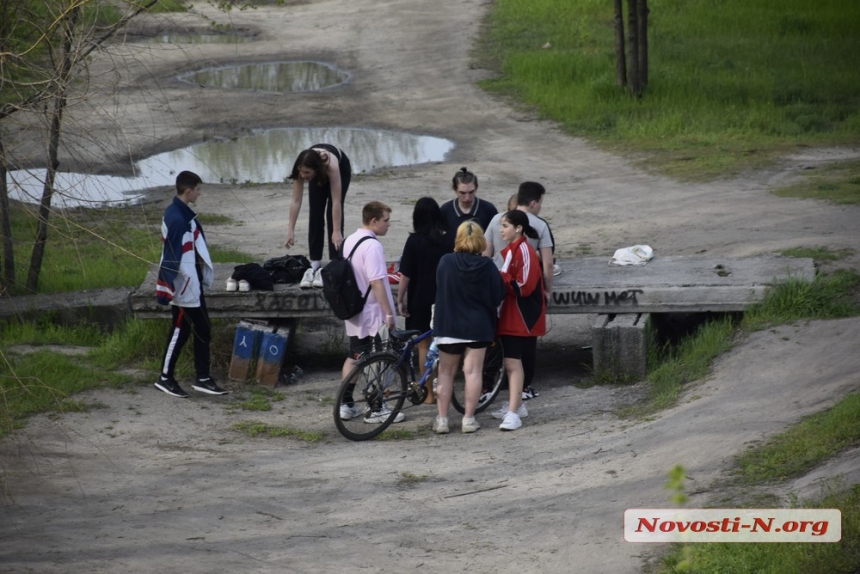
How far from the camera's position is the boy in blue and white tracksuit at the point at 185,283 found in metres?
8.72

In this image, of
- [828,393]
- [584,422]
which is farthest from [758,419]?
[584,422]

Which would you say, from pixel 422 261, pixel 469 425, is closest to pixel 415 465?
pixel 469 425

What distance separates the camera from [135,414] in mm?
8867

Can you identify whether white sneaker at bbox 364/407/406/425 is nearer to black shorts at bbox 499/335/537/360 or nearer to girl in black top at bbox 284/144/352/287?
black shorts at bbox 499/335/537/360

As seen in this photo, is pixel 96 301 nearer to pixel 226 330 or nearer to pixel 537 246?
pixel 226 330

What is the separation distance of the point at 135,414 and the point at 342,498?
2578 mm

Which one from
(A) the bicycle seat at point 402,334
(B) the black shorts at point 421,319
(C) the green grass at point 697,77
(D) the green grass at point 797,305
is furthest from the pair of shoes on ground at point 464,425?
(C) the green grass at point 697,77

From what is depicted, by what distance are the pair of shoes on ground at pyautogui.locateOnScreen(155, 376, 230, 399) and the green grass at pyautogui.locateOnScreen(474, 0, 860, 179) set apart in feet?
30.0

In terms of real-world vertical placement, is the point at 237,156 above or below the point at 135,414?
above

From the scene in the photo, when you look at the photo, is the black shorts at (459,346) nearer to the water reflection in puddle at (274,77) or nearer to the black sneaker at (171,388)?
the black sneaker at (171,388)

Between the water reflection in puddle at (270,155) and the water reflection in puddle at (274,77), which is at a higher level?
the water reflection in puddle at (274,77)

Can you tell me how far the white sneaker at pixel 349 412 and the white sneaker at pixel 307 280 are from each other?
63.5 inches

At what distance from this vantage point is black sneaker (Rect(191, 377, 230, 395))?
30.9ft

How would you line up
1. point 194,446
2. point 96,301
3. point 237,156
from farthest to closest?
point 237,156 < point 96,301 < point 194,446
